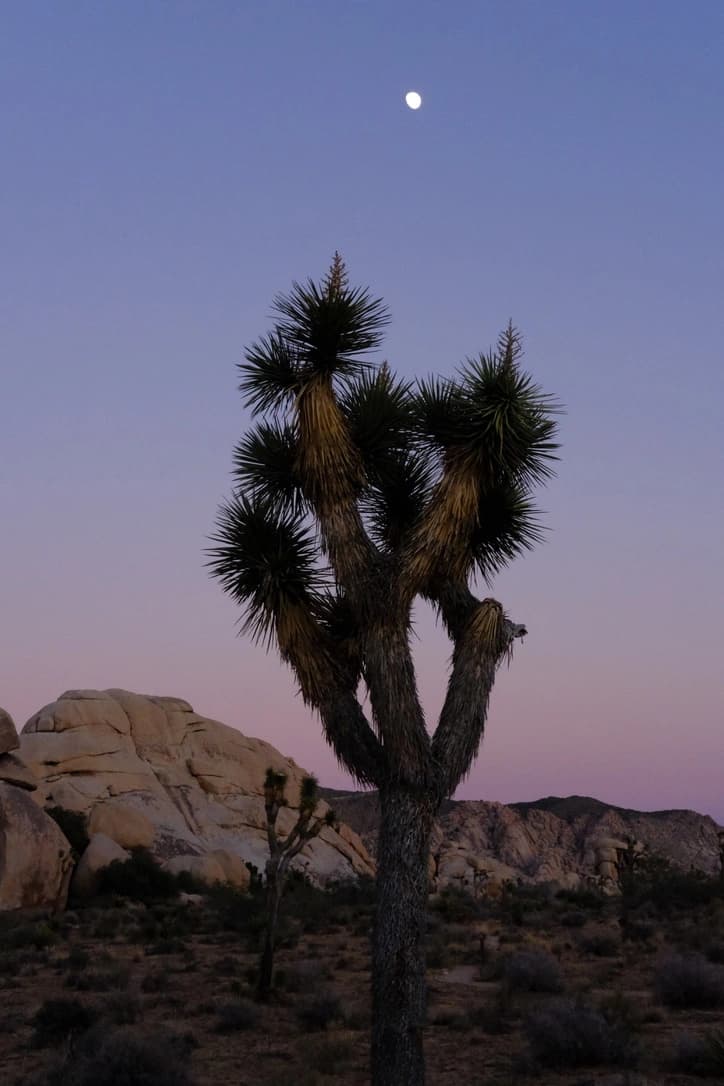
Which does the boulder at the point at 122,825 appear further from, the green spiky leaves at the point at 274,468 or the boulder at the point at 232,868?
the green spiky leaves at the point at 274,468

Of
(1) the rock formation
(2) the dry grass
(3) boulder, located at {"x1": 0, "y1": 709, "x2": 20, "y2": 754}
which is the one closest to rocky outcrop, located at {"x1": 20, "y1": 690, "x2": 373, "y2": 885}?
(3) boulder, located at {"x1": 0, "y1": 709, "x2": 20, "y2": 754}

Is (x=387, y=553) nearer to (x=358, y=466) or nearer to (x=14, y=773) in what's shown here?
(x=358, y=466)

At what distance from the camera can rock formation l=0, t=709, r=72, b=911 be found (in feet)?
79.4

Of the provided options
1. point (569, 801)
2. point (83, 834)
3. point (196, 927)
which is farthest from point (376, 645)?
point (569, 801)

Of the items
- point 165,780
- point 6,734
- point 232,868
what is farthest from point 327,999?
point 165,780

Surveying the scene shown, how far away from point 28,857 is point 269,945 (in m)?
13.0

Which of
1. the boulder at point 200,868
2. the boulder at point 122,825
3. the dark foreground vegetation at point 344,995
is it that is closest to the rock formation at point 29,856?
the dark foreground vegetation at point 344,995

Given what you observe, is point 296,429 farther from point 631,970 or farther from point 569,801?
point 569,801

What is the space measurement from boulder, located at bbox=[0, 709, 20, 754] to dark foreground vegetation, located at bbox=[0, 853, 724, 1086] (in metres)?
5.55

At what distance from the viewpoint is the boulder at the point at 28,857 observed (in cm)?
2420

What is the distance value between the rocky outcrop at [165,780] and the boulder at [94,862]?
Result: 2.03 meters

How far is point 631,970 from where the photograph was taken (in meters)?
15.8

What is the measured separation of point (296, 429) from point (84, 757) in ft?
91.8

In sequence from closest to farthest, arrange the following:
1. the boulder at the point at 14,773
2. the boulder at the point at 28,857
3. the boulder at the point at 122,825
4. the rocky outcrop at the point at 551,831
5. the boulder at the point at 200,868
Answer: the boulder at the point at 28,857
the boulder at the point at 14,773
the boulder at the point at 200,868
the boulder at the point at 122,825
the rocky outcrop at the point at 551,831
